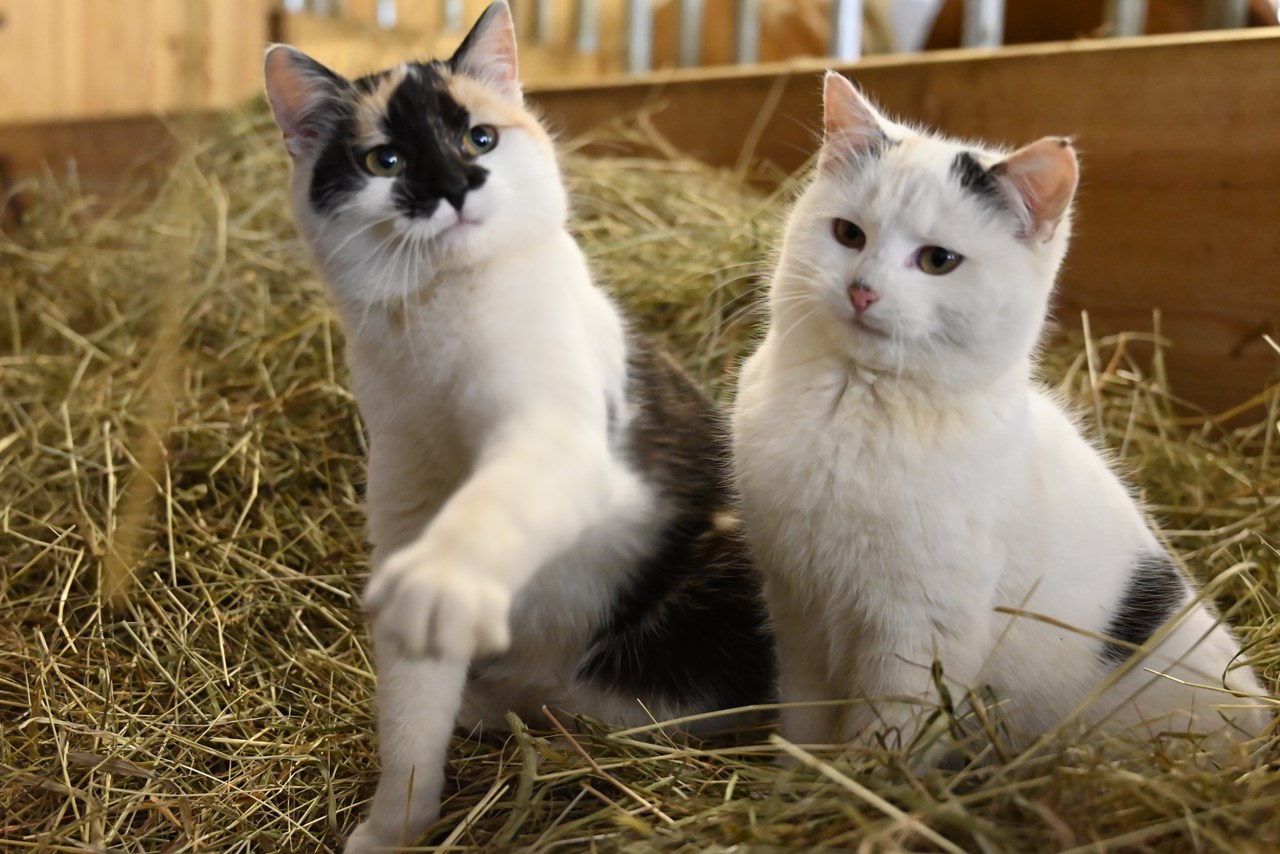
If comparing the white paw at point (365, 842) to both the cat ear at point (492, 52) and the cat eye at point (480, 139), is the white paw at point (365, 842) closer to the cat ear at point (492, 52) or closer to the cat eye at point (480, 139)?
the cat eye at point (480, 139)

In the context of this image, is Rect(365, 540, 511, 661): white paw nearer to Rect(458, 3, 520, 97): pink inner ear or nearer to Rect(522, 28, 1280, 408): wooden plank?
Rect(458, 3, 520, 97): pink inner ear

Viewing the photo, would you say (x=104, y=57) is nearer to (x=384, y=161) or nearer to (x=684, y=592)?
(x=384, y=161)

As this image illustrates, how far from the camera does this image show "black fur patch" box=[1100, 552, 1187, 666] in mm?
1500

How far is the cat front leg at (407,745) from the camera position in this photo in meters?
1.39

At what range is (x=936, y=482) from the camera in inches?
54.6

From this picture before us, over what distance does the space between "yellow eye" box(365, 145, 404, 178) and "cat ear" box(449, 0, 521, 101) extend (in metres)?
0.23

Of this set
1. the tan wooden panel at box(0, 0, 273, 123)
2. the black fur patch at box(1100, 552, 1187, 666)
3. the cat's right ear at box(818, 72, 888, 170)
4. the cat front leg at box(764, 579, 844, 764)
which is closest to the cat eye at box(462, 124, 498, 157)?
the cat's right ear at box(818, 72, 888, 170)

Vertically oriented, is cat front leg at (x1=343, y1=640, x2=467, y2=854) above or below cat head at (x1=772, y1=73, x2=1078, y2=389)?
below

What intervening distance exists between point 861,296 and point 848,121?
0.33 meters

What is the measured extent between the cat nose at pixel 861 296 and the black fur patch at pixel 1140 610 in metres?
0.57

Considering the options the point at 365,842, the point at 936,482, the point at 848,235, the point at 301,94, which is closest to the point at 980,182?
the point at 848,235

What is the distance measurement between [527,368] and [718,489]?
19.3 inches

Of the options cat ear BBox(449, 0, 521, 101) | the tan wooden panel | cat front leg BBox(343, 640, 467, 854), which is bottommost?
cat front leg BBox(343, 640, 467, 854)

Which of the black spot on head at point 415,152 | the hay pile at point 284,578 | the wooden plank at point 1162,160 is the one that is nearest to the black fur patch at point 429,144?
the black spot on head at point 415,152
